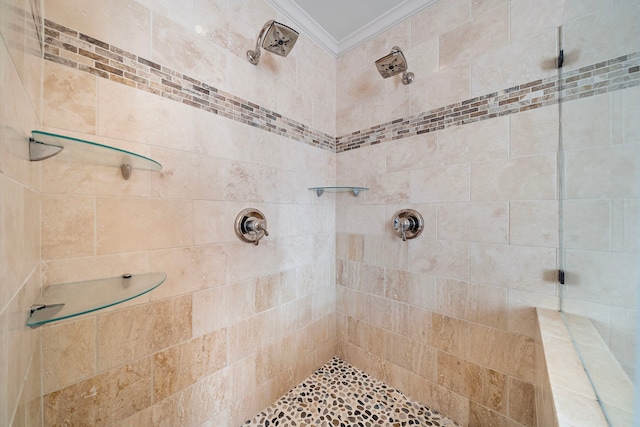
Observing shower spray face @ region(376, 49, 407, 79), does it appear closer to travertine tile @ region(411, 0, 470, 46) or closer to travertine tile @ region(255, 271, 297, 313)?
travertine tile @ region(411, 0, 470, 46)

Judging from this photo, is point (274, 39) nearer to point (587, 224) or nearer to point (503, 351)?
point (587, 224)

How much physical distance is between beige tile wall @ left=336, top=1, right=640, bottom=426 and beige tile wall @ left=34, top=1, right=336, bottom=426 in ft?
1.67

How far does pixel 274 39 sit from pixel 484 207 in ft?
4.04

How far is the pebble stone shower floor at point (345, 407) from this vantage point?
1096 millimetres

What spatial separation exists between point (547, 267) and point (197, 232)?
1413 mm

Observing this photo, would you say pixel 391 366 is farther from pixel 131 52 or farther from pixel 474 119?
pixel 131 52

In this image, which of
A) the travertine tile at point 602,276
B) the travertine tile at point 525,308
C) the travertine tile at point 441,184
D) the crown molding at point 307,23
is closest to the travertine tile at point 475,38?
the travertine tile at point 441,184

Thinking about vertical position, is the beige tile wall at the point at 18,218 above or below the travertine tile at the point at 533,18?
below

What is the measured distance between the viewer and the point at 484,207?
101 centimetres

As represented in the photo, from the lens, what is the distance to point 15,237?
42 centimetres

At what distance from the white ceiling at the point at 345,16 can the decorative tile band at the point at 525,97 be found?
0.59 metres

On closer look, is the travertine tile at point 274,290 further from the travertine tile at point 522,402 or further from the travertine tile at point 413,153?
the travertine tile at point 522,402

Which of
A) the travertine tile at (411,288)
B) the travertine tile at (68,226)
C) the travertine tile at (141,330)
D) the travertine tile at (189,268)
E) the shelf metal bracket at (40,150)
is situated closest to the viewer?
the shelf metal bracket at (40,150)

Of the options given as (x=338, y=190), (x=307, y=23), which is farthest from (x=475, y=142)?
(x=307, y=23)
